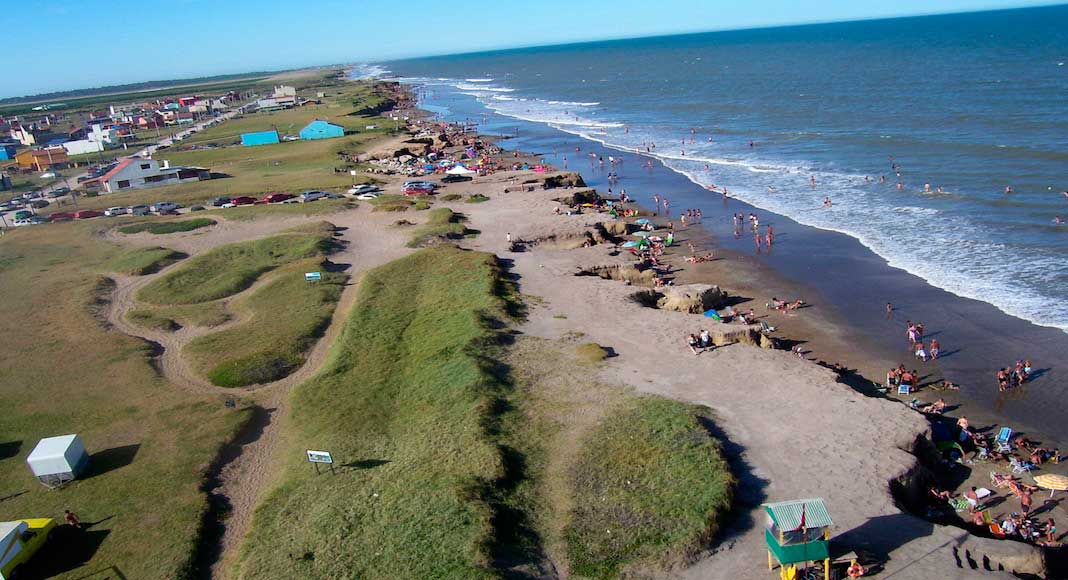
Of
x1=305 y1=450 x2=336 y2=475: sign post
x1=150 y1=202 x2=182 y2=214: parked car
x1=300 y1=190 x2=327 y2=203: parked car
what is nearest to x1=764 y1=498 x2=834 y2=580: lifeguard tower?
x1=305 y1=450 x2=336 y2=475: sign post

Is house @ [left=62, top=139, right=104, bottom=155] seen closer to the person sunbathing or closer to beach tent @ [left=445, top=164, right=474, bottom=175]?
beach tent @ [left=445, top=164, right=474, bottom=175]

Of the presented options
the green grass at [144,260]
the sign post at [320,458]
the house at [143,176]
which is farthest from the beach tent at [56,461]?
the house at [143,176]

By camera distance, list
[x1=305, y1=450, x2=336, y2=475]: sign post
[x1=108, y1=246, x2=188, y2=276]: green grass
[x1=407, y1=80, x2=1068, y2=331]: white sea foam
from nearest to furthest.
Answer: [x1=305, y1=450, x2=336, y2=475]: sign post, [x1=407, y1=80, x2=1068, y2=331]: white sea foam, [x1=108, y1=246, x2=188, y2=276]: green grass

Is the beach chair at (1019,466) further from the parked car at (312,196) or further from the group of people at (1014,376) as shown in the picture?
the parked car at (312,196)

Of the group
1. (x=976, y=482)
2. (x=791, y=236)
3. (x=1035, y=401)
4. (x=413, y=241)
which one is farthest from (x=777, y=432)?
(x=413, y=241)

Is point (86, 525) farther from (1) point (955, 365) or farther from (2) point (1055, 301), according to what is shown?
(2) point (1055, 301)

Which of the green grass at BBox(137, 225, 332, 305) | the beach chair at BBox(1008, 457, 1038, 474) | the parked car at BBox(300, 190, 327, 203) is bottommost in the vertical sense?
the beach chair at BBox(1008, 457, 1038, 474)

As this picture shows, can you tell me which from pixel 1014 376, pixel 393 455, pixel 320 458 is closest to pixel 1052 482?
pixel 1014 376
